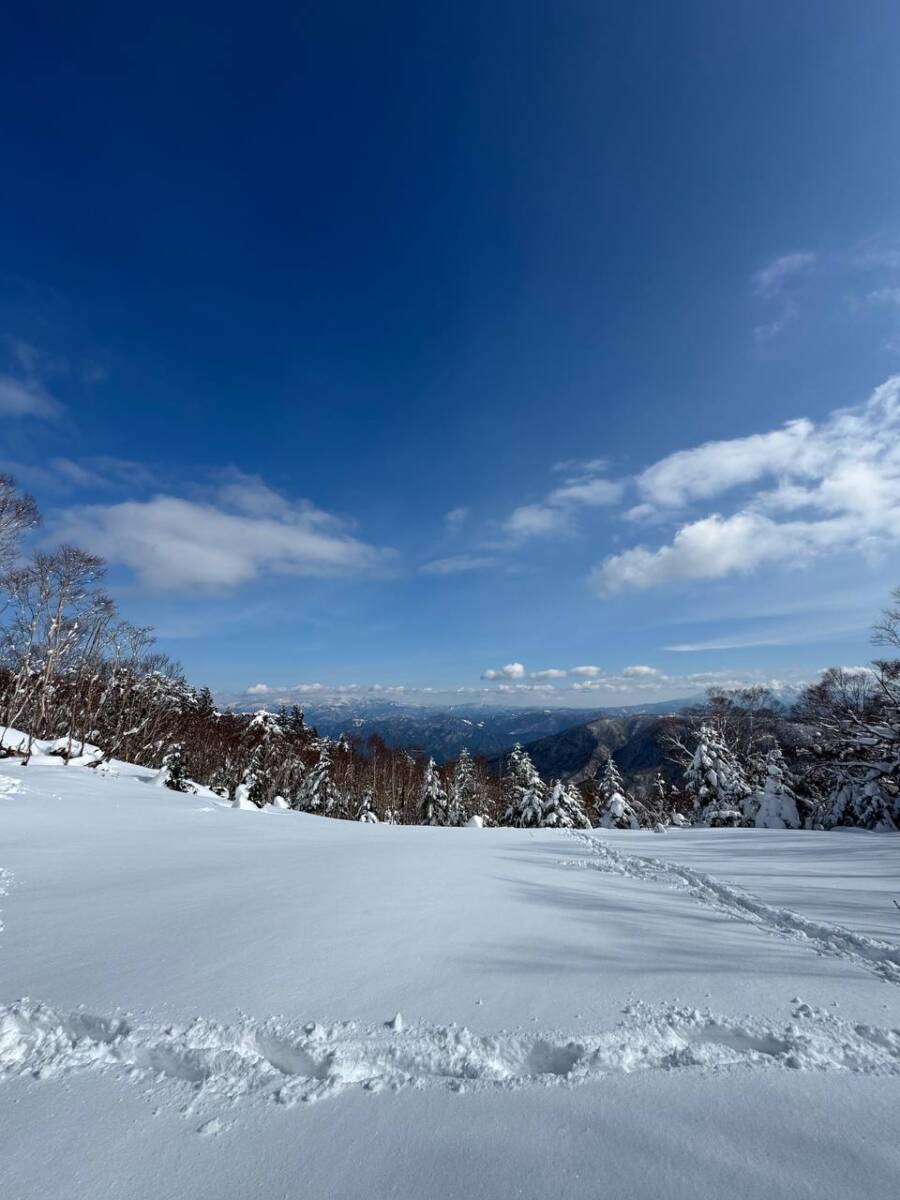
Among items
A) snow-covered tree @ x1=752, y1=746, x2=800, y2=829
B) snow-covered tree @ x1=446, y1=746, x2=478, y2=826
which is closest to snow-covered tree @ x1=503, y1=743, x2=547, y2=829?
snow-covered tree @ x1=446, y1=746, x2=478, y2=826

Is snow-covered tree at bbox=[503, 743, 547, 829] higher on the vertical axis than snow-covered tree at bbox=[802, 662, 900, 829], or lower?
lower

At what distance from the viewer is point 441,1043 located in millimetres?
2504

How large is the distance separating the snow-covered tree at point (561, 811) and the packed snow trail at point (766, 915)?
2213cm

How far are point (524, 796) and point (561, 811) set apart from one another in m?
2.51

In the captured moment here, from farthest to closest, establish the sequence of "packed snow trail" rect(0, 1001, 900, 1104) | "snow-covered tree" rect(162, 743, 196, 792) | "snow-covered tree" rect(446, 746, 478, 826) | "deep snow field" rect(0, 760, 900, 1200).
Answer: "snow-covered tree" rect(446, 746, 478, 826), "snow-covered tree" rect(162, 743, 196, 792), "packed snow trail" rect(0, 1001, 900, 1104), "deep snow field" rect(0, 760, 900, 1200)

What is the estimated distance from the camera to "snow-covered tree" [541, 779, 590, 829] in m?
28.7

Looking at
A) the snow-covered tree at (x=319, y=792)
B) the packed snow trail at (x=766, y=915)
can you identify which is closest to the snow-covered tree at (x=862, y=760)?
the packed snow trail at (x=766, y=915)

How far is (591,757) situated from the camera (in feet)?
537

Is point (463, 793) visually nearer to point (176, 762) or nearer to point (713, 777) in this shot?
point (713, 777)

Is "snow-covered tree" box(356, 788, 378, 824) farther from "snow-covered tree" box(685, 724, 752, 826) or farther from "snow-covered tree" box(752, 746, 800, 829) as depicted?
"snow-covered tree" box(752, 746, 800, 829)

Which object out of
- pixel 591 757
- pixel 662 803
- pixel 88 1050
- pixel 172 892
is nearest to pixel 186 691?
pixel 662 803

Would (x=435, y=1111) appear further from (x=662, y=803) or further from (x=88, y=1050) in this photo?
(x=662, y=803)

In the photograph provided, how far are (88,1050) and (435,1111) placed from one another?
1816 mm

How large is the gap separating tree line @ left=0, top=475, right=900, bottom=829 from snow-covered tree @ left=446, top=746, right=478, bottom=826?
0.59 feet
